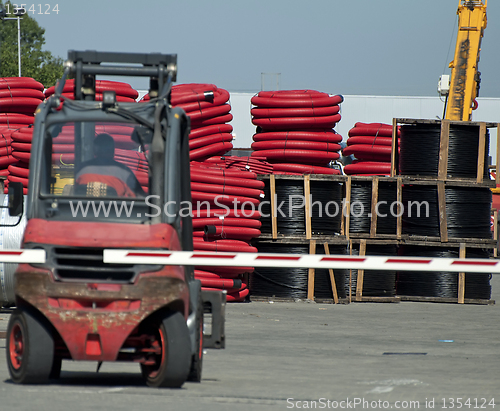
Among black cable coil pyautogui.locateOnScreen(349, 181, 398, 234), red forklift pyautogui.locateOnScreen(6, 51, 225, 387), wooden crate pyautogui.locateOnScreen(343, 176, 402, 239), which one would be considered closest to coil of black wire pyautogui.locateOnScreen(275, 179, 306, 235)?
wooden crate pyautogui.locateOnScreen(343, 176, 402, 239)

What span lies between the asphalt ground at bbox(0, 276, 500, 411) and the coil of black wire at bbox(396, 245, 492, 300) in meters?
1.82

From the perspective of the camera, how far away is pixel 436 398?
5.88m

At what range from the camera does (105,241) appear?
18.0 feet

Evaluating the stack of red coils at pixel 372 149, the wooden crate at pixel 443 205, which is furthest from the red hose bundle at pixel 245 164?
the wooden crate at pixel 443 205

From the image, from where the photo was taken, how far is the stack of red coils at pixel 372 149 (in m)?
15.2

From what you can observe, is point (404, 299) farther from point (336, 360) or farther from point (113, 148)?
point (113, 148)

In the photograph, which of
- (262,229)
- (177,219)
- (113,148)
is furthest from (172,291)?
(262,229)

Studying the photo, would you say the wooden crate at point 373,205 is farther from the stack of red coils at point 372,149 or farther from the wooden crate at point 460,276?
the stack of red coils at point 372,149

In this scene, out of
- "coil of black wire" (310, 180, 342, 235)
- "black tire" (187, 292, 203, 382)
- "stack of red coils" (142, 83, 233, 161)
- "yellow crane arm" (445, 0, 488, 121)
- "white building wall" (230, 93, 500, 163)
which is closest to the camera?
"black tire" (187, 292, 203, 382)

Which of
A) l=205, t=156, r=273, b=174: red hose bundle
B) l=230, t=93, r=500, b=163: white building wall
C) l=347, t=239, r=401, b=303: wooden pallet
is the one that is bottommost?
l=347, t=239, r=401, b=303: wooden pallet

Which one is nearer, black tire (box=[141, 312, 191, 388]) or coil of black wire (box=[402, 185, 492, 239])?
black tire (box=[141, 312, 191, 388])

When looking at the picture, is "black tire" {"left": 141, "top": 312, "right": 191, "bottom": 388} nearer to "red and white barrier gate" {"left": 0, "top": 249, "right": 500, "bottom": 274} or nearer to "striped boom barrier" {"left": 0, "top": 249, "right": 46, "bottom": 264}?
"red and white barrier gate" {"left": 0, "top": 249, "right": 500, "bottom": 274}

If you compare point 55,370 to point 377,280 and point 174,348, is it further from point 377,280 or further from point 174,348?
point 377,280

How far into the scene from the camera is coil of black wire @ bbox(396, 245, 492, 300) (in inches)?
551
